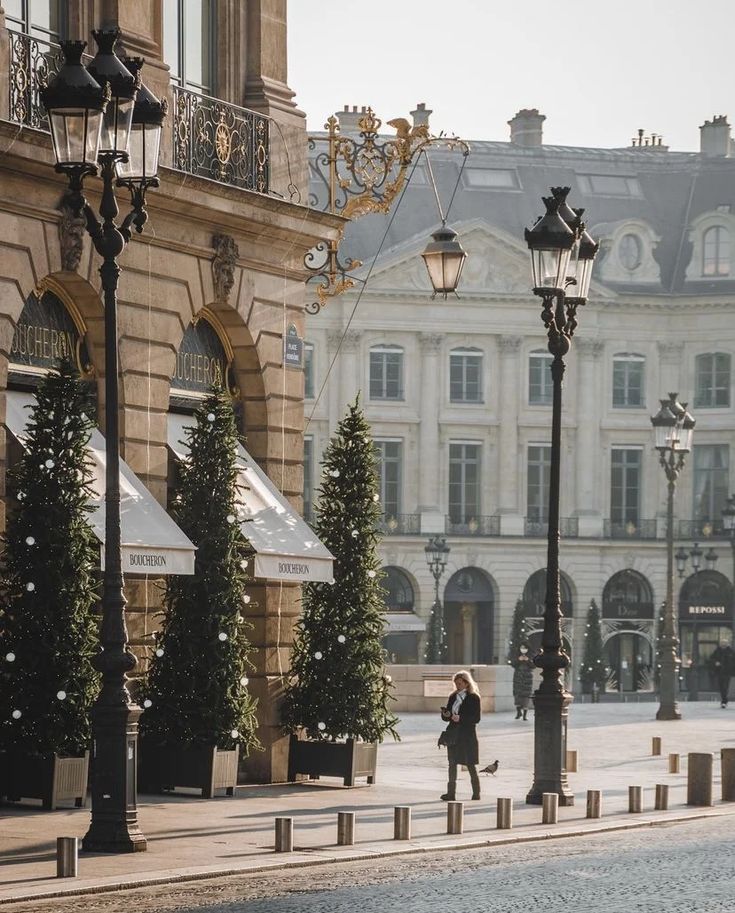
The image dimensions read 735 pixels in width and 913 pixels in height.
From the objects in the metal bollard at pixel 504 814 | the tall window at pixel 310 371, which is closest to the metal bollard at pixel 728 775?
the metal bollard at pixel 504 814

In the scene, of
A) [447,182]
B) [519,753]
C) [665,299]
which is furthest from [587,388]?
[519,753]

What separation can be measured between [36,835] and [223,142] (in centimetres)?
920

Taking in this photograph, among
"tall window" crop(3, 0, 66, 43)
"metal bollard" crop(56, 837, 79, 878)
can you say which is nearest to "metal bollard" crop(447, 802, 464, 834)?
"metal bollard" crop(56, 837, 79, 878)

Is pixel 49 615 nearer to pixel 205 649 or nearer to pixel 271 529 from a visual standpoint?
pixel 205 649

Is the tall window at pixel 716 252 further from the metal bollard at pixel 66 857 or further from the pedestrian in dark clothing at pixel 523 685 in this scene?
the metal bollard at pixel 66 857

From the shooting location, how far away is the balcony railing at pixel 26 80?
2052 centimetres

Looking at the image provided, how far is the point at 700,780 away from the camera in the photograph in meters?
23.5

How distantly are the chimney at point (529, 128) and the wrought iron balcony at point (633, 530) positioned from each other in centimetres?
1580

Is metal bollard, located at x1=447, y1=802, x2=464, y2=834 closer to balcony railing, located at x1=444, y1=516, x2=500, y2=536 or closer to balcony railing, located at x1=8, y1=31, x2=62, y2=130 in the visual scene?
balcony railing, located at x1=8, y1=31, x2=62, y2=130

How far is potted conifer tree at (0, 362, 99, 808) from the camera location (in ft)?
64.3

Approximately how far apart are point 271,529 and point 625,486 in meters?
61.8

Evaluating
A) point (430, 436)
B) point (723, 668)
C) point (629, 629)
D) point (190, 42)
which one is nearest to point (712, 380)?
point (629, 629)

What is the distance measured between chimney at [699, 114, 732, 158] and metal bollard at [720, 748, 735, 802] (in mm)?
66689

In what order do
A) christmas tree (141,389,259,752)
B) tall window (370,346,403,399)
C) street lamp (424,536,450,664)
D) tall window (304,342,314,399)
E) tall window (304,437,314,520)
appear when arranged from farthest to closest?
1. tall window (370,346,403,399)
2. tall window (304,342,314,399)
3. tall window (304,437,314,520)
4. street lamp (424,536,450,664)
5. christmas tree (141,389,259,752)
